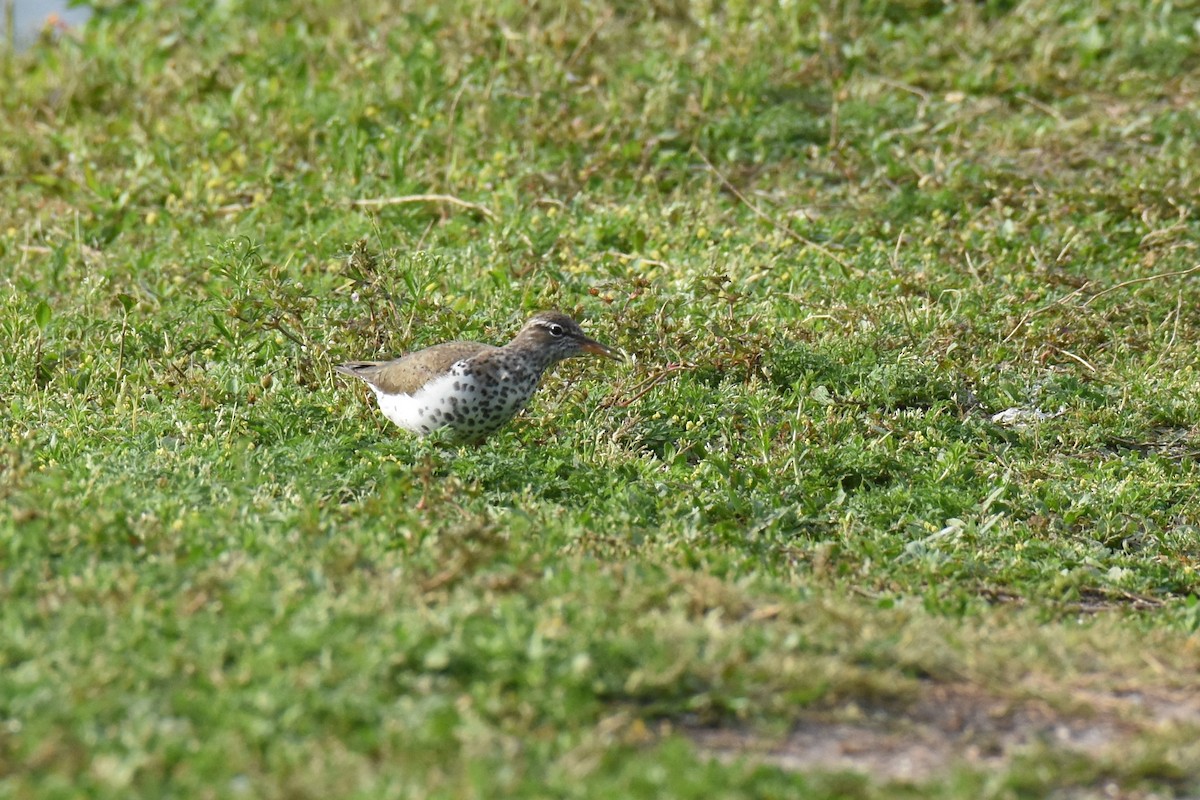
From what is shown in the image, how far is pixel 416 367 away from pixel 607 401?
1142 mm

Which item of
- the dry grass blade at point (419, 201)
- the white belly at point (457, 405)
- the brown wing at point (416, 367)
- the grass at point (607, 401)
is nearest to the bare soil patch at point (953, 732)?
the grass at point (607, 401)

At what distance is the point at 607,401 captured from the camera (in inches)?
324

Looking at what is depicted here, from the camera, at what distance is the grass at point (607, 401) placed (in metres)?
4.68

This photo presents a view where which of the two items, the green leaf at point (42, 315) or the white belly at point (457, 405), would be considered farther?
the green leaf at point (42, 315)

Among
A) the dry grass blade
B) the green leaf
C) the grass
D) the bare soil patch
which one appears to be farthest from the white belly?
the dry grass blade

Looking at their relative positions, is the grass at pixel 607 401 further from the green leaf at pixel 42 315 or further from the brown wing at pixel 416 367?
the brown wing at pixel 416 367

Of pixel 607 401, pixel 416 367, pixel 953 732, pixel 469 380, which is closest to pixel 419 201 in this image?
pixel 607 401

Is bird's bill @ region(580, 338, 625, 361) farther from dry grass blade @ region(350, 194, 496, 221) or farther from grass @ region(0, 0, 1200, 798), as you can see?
dry grass blade @ region(350, 194, 496, 221)

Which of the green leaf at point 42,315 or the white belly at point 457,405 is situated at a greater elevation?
the white belly at point 457,405

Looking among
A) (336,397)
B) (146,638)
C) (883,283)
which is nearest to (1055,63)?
(883,283)

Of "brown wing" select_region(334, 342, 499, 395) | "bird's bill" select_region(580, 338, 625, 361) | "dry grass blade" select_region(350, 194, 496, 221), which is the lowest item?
"dry grass blade" select_region(350, 194, 496, 221)

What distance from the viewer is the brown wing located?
7.47 m

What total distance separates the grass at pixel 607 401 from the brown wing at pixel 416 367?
0.81 feet

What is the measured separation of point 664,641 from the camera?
5.01 metres
